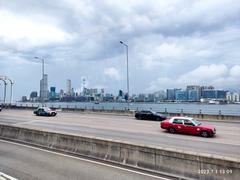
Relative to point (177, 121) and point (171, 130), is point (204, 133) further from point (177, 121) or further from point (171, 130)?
point (171, 130)

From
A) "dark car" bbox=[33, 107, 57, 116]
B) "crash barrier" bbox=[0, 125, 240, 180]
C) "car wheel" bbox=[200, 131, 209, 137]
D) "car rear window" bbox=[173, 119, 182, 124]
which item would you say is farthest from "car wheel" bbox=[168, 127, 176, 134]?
"dark car" bbox=[33, 107, 57, 116]

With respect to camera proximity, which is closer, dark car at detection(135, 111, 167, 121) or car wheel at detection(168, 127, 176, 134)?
car wheel at detection(168, 127, 176, 134)

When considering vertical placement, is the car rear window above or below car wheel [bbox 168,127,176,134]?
above

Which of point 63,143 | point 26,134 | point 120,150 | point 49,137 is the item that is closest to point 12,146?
point 26,134

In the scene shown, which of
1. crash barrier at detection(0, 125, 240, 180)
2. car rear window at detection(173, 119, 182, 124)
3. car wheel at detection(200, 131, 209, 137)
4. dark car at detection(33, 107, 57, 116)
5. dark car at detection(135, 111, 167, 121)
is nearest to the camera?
crash barrier at detection(0, 125, 240, 180)

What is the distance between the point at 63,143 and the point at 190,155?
7352 millimetres

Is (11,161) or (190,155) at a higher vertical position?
(190,155)

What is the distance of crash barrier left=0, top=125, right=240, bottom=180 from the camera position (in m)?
8.18

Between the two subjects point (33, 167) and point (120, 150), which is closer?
point (33, 167)

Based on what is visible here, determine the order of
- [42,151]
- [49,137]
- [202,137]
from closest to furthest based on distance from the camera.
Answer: [42,151], [49,137], [202,137]

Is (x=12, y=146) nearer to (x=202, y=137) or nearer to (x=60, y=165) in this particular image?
(x=60, y=165)

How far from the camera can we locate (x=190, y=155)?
8.91 meters

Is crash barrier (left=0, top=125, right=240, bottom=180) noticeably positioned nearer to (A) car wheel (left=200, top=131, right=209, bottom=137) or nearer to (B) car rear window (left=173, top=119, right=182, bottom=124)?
(A) car wheel (left=200, top=131, right=209, bottom=137)

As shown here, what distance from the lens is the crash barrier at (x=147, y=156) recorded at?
8.18 m
